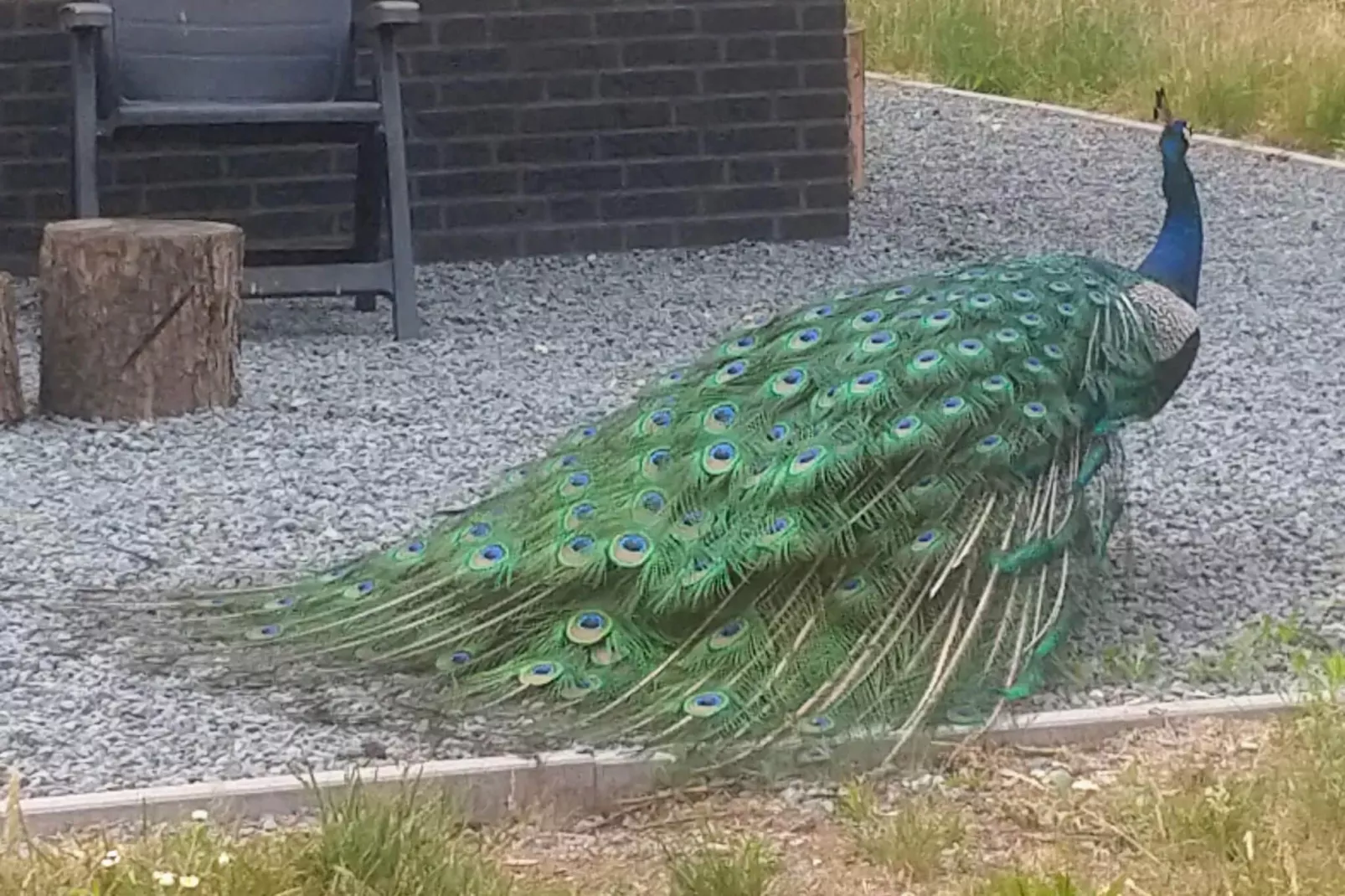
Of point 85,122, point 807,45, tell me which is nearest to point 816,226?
point 807,45

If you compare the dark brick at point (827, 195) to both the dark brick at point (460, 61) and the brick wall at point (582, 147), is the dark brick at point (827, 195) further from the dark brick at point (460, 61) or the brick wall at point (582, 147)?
the dark brick at point (460, 61)

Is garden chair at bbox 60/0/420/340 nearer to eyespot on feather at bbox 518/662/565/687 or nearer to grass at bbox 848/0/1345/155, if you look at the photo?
eyespot on feather at bbox 518/662/565/687

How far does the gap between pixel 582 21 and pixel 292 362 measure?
6.55ft

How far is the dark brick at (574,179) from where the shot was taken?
25.9 ft

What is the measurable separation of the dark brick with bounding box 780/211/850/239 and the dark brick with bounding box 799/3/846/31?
0.65 m

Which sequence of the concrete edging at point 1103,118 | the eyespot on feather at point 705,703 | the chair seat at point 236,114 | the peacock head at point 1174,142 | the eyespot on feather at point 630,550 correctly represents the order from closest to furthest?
the eyespot on feather at point 705,703 → the eyespot on feather at point 630,550 → the peacock head at point 1174,142 → the chair seat at point 236,114 → the concrete edging at point 1103,118

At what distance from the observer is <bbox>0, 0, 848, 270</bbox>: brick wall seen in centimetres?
757

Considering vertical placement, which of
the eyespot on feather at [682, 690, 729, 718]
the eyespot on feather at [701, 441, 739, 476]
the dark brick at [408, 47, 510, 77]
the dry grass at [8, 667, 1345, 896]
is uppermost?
the dark brick at [408, 47, 510, 77]

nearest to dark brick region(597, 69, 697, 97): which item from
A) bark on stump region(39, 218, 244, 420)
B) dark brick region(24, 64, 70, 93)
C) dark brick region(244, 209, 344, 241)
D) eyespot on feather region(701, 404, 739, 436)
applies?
dark brick region(244, 209, 344, 241)

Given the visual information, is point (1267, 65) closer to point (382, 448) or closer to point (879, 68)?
point (879, 68)

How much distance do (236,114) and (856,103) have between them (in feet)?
11.2

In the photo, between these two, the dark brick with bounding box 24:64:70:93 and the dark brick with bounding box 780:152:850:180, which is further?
the dark brick with bounding box 780:152:850:180

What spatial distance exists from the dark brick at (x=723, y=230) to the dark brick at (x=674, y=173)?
141 mm

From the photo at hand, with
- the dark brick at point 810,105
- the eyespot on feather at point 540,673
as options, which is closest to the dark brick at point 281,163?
the dark brick at point 810,105
